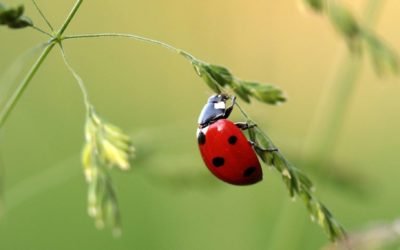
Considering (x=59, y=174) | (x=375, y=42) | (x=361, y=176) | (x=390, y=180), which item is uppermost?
(x=390, y=180)

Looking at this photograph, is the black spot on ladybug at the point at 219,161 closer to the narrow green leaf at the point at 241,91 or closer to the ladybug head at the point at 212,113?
the ladybug head at the point at 212,113

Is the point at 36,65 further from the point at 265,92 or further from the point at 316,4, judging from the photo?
the point at 316,4

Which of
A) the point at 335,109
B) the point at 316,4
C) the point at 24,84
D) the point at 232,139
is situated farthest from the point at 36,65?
the point at 335,109

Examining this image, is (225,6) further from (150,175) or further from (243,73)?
(150,175)

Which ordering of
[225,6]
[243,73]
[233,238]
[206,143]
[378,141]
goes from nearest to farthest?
1. [206,143]
2. [233,238]
3. [225,6]
4. [378,141]
5. [243,73]

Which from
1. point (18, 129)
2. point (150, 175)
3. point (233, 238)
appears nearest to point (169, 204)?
point (233, 238)

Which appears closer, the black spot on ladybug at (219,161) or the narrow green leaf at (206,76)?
the narrow green leaf at (206,76)

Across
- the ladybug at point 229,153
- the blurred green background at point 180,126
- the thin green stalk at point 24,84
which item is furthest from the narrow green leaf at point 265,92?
the blurred green background at point 180,126
